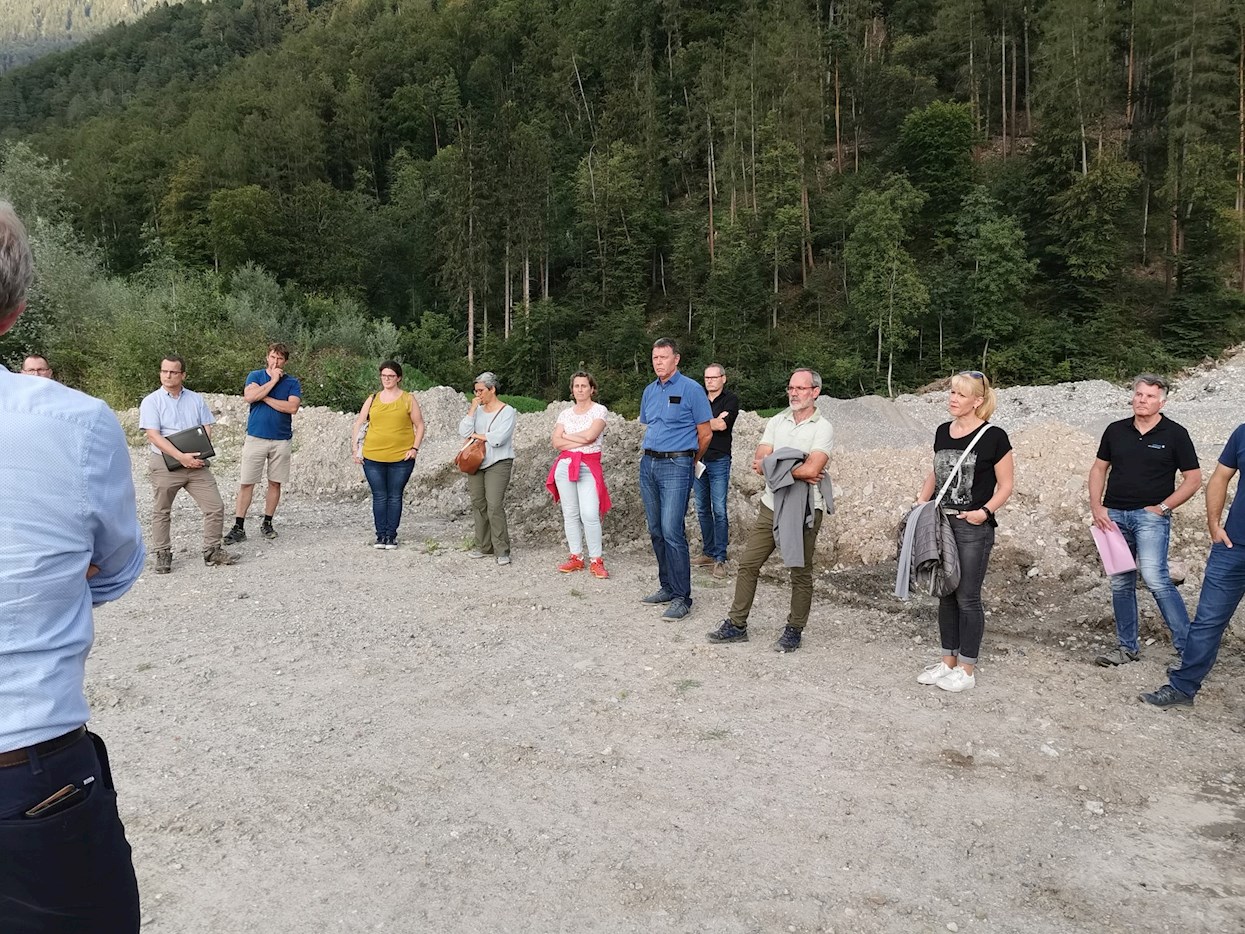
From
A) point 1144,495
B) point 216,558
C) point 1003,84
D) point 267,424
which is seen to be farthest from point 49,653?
point 1003,84

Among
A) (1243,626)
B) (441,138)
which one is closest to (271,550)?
(1243,626)

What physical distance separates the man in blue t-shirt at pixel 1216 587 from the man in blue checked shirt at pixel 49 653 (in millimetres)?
5158

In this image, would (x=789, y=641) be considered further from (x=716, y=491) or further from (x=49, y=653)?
(x=49, y=653)

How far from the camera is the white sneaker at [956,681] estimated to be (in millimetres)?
4867

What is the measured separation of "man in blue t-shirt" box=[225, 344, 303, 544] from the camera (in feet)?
26.8

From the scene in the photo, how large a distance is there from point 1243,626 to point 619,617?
4562mm

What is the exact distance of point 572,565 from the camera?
7.51 m

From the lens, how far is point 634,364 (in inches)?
1545

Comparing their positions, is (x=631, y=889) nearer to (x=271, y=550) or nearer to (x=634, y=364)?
(x=271, y=550)

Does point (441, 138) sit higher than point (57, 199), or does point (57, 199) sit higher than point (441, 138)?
point (441, 138)

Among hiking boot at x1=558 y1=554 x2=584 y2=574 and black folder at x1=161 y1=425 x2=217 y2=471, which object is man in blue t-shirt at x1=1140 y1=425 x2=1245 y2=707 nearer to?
hiking boot at x1=558 y1=554 x2=584 y2=574

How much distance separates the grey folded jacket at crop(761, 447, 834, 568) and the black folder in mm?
5028

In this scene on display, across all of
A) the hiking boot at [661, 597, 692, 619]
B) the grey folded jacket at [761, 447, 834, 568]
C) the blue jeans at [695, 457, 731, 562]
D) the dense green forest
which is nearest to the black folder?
the hiking boot at [661, 597, 692, 619]

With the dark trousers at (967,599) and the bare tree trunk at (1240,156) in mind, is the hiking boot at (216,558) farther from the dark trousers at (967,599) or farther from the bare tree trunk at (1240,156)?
the bare tree trunk at (1240,156)
